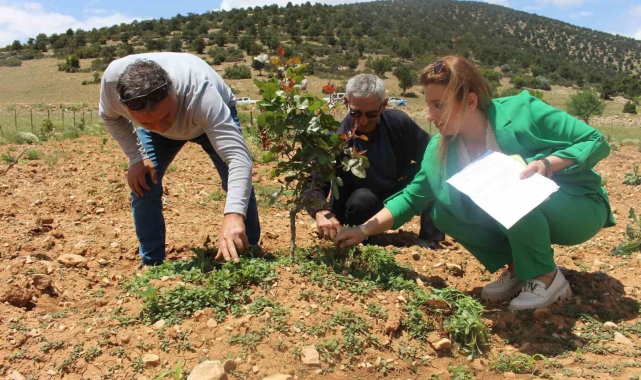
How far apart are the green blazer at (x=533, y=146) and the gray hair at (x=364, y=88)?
0.79 m

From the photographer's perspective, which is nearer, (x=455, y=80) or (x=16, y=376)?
(x=16, y=376)

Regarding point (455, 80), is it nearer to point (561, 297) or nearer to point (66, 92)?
point (561, 297)

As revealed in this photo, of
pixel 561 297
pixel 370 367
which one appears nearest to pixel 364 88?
pixel 561 297

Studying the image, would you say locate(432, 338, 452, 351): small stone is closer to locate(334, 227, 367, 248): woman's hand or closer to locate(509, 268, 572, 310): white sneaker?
locate(509, 268, 572, 310): white sneaker

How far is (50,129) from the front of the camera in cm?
952

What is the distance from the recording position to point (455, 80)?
2.33 metres

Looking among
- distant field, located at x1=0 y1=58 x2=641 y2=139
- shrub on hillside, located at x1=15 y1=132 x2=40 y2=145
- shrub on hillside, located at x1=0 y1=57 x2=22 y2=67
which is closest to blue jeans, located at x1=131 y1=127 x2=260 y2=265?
shrub on hillside, located at x1=15 y1=132 x2=40 y2=145

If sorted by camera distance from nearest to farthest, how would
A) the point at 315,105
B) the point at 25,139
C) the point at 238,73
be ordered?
the point at 315,105 → the point at 25,139 → the point at 238,73

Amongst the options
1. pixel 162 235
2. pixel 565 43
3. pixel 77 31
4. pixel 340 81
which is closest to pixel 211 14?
pixel 77 31

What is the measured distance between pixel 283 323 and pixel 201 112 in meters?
1.06

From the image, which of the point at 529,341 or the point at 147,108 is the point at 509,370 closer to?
the point at 529,341

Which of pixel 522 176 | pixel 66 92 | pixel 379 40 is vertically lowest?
pixel 66 92

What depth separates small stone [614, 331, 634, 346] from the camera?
2331 mm

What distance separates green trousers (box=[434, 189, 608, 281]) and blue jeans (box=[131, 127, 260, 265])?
1.23 metres
